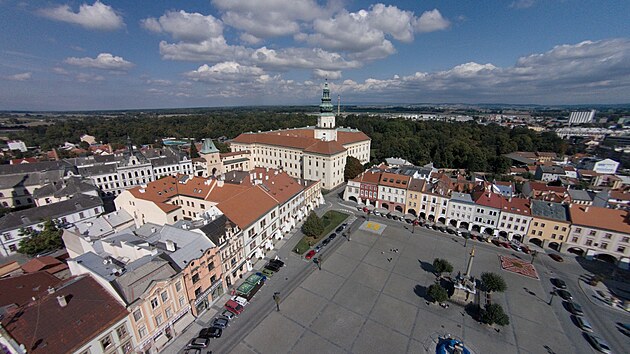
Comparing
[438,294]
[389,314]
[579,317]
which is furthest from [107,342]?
[579,317]

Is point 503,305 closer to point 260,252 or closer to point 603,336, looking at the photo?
point 603,336

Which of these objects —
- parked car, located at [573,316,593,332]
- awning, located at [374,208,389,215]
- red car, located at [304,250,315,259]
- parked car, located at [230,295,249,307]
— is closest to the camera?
parked car, located at [573,316,593,332]

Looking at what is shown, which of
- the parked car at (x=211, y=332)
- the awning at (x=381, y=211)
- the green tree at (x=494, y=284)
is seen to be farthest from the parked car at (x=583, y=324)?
the parked car at (x=211, y=332)

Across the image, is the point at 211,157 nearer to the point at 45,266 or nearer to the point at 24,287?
the point at 45,266

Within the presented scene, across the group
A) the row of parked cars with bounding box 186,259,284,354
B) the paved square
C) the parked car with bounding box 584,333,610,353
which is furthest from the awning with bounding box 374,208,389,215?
the parked car with bounding box 584,333,610,353

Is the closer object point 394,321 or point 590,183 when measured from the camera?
point 394,321

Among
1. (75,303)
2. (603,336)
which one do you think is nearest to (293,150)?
(75,303)

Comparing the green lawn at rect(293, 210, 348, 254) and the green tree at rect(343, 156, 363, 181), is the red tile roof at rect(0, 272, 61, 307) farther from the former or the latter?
the green tree at rect(343, 156, 363, 181)
